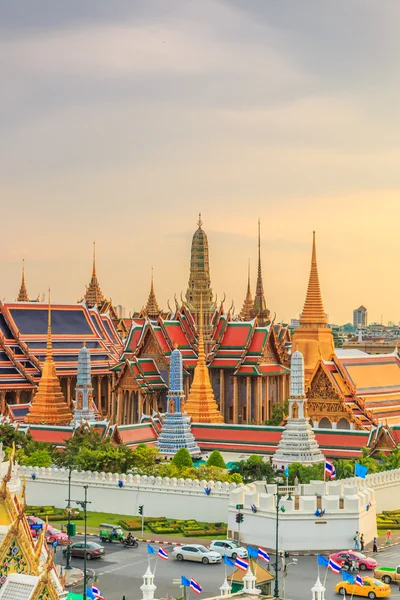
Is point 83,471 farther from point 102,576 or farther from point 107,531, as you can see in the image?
point 102,576

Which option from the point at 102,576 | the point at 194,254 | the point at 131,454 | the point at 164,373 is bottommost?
the point at 102,576

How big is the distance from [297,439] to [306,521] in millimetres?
12957

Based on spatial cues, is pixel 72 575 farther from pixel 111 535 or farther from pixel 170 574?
pixel 111 535

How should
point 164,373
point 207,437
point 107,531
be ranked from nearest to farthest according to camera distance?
1. point 107,531
2. point 207,437
3. point 164,373

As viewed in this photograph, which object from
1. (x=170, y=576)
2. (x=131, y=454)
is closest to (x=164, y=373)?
(x=131, y=454)

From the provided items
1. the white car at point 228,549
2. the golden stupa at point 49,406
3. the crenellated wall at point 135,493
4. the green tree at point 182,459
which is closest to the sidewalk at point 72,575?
the white car at point 228,549

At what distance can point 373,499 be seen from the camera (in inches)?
1752

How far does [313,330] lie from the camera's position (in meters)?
76.5

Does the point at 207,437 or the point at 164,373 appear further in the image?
the point at 164,373

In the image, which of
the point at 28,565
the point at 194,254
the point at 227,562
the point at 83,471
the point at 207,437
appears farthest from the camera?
the point at 194,254

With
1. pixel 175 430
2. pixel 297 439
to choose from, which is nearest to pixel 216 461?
pixel 297 439

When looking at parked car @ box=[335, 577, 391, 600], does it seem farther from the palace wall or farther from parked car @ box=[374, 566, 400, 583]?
the palace wall

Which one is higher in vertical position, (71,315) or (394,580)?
(71,315)

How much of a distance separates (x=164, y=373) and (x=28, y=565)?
5719 cm
